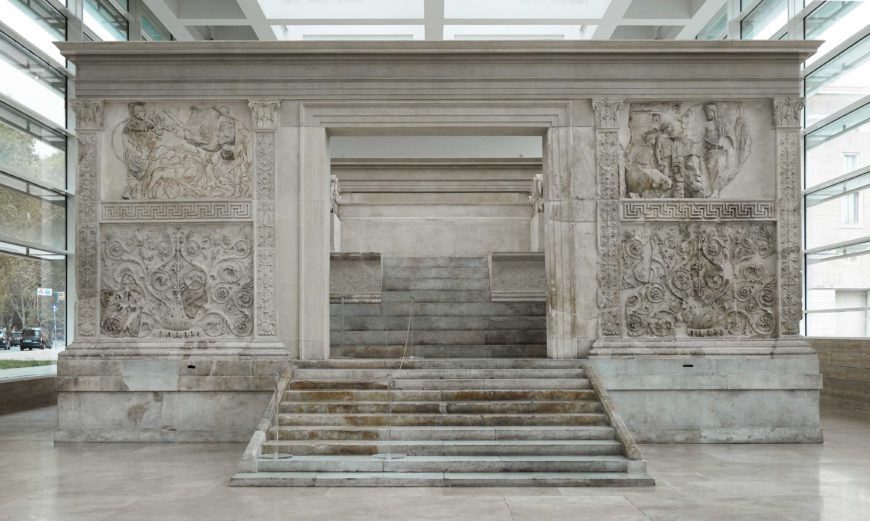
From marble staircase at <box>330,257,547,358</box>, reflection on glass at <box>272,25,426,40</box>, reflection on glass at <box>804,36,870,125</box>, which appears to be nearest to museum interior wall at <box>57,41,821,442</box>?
marble staircase at <box>330,257,547,358</box>

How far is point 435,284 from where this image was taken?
16.3 metres

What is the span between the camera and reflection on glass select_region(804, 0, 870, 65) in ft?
49.9

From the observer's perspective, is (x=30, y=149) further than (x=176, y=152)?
Yes

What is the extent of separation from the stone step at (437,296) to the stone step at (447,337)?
1347mm

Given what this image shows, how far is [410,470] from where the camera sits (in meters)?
9.06

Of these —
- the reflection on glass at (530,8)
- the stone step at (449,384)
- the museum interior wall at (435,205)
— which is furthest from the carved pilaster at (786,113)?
the museum interior wall at (435,205)

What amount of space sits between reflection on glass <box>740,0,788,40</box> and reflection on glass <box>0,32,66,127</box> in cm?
1538

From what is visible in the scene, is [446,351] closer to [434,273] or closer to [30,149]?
[434,273]

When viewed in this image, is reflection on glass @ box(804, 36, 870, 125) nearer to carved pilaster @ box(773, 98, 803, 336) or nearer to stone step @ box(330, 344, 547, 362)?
carved pilaster @ box(773, 98, 803, 336)

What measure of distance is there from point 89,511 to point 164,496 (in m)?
0.78

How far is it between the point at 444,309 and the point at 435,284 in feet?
4.94

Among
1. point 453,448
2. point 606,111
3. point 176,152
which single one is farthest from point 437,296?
point 453,448

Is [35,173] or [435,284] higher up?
[35,173]

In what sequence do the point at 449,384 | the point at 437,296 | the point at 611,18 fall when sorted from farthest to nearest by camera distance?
the point at 611,18 < the point at 437,296 < the point at 449,384
